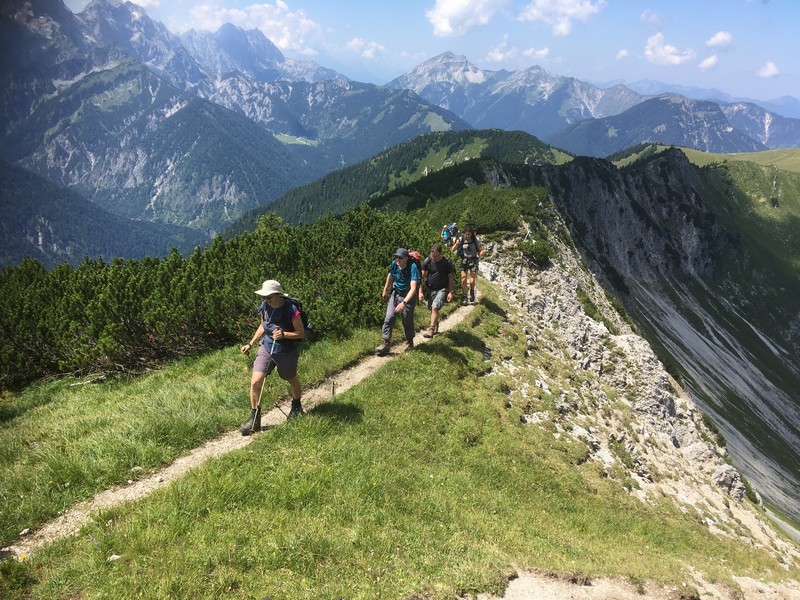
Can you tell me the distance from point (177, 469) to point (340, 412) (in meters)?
4.13

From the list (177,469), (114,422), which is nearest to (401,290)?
(177,469)

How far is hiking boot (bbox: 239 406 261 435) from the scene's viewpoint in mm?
10352

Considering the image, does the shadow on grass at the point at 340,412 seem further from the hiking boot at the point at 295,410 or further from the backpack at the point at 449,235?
the backpack at the point at 449,235

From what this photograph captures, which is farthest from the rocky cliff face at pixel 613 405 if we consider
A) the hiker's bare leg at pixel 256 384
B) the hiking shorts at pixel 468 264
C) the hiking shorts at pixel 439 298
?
the hiker's bare leg at pixel 256 384

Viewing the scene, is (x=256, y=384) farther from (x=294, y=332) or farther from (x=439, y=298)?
(x=439, y=298)

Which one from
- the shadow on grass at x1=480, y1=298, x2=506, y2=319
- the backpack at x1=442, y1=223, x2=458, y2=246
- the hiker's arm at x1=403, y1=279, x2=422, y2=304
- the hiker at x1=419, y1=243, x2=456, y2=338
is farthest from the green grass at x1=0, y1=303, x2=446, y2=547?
the backpack at x1=442, y1=223, x2=458, y2=246

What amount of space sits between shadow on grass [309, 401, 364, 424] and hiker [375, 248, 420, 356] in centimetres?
371

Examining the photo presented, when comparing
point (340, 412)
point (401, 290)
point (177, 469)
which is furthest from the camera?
point (401, 290)

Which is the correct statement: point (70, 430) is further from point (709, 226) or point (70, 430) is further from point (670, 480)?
point (709, 226)

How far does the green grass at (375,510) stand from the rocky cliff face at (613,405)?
139 centimetres

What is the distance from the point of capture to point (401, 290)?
1473cm

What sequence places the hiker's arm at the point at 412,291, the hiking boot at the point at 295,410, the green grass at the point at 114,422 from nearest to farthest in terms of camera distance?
the green grass at the point at 114,422, the hiking boot at the point at 295,410, the hiker's arm at the point at 412,291

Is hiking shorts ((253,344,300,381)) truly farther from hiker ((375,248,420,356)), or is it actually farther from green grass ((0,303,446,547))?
hiker ((375,248,420,356))

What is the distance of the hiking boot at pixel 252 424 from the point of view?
1035 cm
